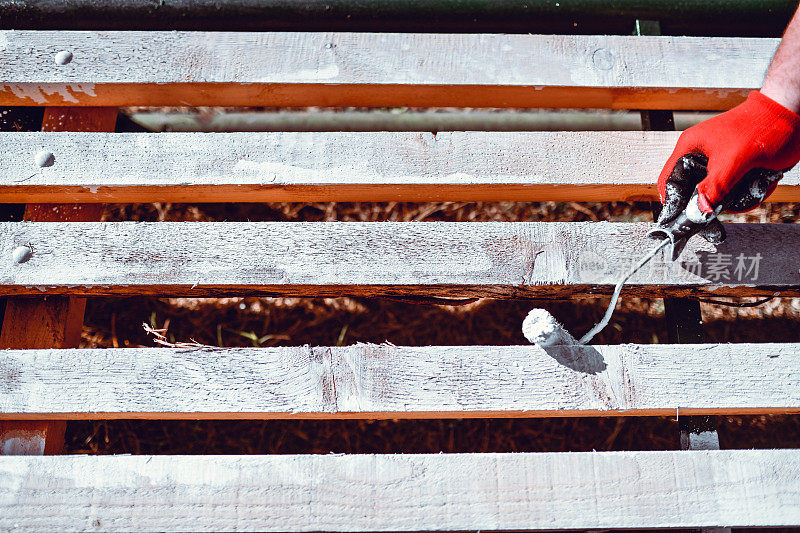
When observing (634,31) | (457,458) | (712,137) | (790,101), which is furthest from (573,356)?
(634,31)

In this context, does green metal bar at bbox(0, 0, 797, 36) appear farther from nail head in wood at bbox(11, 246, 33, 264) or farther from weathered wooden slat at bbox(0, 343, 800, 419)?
weathered wooden slat at bbox(0, 343, 800, 419)

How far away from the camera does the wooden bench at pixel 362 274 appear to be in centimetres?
117

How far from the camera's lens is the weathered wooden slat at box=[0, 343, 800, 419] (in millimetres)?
1190

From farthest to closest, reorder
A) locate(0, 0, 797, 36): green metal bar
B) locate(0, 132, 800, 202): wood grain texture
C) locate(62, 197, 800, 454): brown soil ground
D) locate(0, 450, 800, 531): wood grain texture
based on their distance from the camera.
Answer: locate(62, 197, 800, 454): brown soil ground
locate(0, 0, 797, 36): green metal bar
locate(0, 132, 800, 202): wood grain texture
locate(0, 450, 800, 531): wood grain texture

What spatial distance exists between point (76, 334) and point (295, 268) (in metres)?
0.65

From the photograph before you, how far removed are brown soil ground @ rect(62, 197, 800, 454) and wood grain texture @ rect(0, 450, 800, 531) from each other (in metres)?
0.41

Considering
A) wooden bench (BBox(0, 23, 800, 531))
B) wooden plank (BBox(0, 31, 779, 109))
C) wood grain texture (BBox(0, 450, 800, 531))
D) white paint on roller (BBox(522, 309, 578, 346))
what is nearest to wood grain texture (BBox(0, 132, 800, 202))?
wooden bench (BBox(0, 23, 800, 531))

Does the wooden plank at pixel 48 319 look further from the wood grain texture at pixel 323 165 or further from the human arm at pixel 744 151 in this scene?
the human arm at pixel 744 151

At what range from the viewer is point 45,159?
1281mm

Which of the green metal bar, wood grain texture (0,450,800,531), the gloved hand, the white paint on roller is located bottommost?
wood grain texture (0,450,800,531)

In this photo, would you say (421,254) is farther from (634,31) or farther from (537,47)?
(634,31)

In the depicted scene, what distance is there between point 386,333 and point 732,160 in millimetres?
1034

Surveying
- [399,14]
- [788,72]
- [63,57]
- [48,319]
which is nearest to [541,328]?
[788,72]

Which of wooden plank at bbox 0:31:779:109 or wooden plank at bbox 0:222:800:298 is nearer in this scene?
wooden plank at bbox 0:222:800:298
